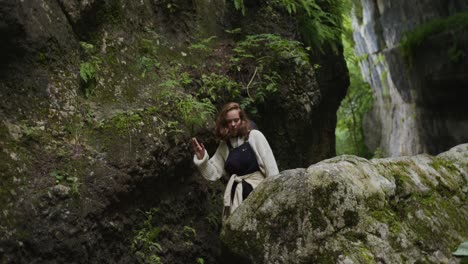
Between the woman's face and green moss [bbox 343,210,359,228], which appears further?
the woman's face

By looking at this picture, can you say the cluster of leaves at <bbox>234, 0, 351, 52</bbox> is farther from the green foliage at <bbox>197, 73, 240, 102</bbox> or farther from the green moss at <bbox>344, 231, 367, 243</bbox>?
the green moss at <bbox>344, 231, 367, 243</bbox>

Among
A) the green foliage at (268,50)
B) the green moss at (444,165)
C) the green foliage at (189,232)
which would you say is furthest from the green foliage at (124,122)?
the green moss at (444,165)

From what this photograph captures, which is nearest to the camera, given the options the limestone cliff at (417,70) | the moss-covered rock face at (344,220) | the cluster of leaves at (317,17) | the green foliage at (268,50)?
the moss-covered rock face at (344,220)

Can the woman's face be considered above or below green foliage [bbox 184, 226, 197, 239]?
above

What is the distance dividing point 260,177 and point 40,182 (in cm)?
226

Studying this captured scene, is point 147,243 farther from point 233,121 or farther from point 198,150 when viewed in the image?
point 233,121

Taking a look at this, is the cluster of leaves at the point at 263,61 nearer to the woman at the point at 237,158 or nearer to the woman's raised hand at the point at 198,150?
the woman at the point at 237,158

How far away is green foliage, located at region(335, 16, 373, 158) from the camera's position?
19.6 meters

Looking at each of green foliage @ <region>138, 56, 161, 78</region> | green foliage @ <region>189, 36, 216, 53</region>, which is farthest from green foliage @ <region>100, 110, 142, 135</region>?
green foliage @ <region>189, 36, 216, 53</region>

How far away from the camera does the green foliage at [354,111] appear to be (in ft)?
64.3

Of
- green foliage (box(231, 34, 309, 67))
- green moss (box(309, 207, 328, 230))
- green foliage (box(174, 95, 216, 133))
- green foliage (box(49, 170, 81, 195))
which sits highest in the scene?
green foliage (box(231, 34, 309, 67))

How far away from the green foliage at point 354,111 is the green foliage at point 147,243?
14266 millimetres

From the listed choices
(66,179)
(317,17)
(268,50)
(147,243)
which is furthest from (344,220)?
(317,17)

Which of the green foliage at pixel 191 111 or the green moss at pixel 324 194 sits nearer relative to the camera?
the green moss at pixel 324 194
